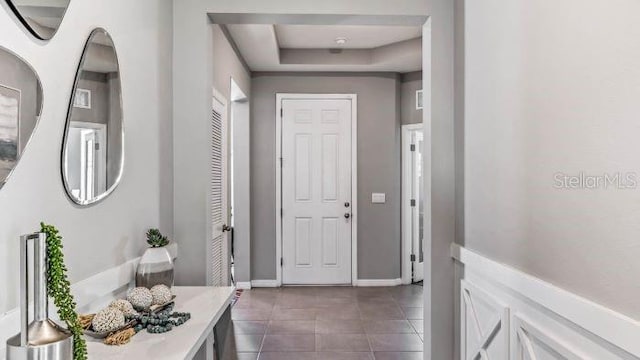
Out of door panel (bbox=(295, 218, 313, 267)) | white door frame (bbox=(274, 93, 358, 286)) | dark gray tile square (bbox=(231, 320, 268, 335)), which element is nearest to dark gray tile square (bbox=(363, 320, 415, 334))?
dark gray tile square (bbox=(231, 320, 268, 335))

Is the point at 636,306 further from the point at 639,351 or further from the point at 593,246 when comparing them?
the point at 593,246

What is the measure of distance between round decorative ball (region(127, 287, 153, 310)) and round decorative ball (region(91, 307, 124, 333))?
0.62ft

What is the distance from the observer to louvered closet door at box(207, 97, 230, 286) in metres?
3.48

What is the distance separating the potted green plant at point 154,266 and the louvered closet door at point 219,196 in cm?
156

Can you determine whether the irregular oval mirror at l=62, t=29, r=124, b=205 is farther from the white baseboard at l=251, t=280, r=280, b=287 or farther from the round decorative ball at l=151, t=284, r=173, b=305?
the white baseboard at l=251, t=280, r=280, b=287

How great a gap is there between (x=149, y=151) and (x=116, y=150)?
1.20 ft

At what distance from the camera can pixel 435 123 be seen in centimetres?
242

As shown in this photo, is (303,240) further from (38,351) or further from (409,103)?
(38,351)

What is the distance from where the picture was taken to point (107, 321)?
134 centimetres

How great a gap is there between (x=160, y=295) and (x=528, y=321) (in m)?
1.44

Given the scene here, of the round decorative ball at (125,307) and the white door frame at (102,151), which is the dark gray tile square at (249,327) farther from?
the white door frame at (102,151)

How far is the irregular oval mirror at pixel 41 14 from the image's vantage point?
1127 mm

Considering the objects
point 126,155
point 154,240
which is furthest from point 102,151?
point 154,240

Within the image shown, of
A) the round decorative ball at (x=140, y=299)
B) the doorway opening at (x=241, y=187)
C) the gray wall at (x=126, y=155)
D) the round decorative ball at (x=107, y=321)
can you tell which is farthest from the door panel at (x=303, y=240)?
the round decorative ball at (x=107, y=321)
